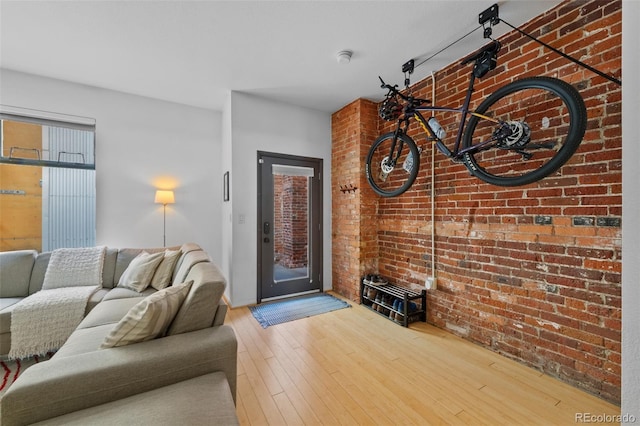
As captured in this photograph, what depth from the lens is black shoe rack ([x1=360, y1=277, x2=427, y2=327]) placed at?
9.14 feet

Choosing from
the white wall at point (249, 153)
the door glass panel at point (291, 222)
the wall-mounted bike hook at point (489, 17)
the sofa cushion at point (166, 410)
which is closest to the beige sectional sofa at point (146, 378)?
the sofa cushion at point (166, 410)

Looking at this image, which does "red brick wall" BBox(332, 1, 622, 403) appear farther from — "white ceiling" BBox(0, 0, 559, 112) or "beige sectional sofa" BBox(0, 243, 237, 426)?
Result: "beige sectional sofa" BBox(0, 243, 237, 426)

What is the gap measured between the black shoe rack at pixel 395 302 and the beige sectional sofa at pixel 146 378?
199 cm

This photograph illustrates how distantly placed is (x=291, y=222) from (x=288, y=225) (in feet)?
0.21

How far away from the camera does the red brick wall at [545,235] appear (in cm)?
164

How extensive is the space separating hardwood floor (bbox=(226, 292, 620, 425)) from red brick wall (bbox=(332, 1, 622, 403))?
0.72 feet

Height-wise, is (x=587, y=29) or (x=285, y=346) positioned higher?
(x=587, y=29)

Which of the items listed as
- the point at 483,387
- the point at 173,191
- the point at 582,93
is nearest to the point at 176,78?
the point at 173,191

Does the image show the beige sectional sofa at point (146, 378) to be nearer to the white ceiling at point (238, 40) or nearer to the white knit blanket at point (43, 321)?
the white knit blanket at point (43, 321)

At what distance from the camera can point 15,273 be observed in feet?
8.00
